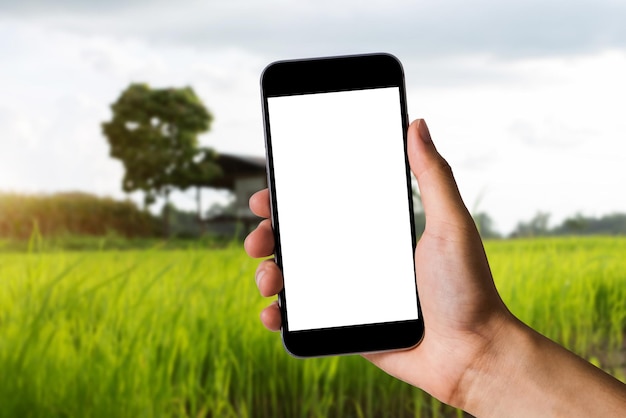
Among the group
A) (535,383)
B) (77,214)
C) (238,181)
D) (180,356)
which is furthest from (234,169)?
(535,383)

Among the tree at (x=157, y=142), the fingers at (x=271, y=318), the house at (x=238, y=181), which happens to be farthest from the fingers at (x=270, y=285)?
the tree at (x=157, y=142)

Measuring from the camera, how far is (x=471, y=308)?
82 centimetres

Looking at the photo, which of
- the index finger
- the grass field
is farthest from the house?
the index finger

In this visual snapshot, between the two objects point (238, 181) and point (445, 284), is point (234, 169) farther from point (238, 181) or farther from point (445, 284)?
point (445, 284)

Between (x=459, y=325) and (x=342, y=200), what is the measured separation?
0.22 meters

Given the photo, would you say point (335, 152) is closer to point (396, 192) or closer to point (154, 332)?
point (396, 192)

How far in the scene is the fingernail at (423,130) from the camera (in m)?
0.80

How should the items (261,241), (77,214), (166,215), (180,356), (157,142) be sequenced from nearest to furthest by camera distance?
(261,241), (180,356), (77,214), (166,215), (157,142)

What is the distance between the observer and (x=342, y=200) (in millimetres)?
852

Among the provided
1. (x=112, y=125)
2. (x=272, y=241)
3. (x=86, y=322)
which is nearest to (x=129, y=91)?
(x=112, y=125)

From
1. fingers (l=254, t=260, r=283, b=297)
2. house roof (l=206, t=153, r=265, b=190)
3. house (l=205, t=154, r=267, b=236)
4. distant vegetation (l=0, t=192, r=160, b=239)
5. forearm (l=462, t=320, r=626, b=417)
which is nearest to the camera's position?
forearm (l=462, t=320, r=626, b=417)

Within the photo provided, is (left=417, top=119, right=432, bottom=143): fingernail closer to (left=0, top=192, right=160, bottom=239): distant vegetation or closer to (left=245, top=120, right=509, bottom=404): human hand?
(left=245, top=120, right=509, bottom=404): human hand

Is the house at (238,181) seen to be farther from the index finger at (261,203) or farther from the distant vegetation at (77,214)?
the index finger at (261,203)

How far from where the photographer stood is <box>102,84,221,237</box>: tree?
12.1m
